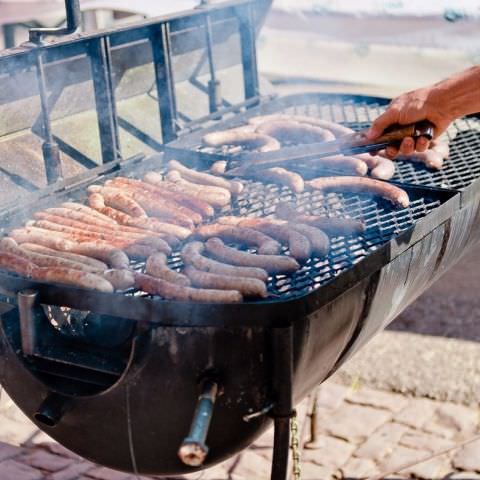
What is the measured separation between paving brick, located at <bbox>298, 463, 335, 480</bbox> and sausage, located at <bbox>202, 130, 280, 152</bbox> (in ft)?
5.43

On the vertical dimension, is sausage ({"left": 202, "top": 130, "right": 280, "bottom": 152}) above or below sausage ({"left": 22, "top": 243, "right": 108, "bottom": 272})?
below

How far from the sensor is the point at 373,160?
4.30 m

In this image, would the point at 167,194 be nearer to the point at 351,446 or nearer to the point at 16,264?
the point at 16,264

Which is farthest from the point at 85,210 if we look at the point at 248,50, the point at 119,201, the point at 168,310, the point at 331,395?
the point at 331,395

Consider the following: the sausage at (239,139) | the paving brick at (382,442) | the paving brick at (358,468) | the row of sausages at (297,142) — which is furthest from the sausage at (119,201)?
the paving brick at (382,442)

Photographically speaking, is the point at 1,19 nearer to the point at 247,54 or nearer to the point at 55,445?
the point at 247,54

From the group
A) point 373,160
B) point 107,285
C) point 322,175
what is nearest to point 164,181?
point 322,175

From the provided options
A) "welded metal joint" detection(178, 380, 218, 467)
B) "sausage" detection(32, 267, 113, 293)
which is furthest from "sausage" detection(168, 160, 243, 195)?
"welded metal joint" detection(178, 380, 218, 467)

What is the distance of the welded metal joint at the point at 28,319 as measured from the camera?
2766mm

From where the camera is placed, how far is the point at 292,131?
4.68 meters

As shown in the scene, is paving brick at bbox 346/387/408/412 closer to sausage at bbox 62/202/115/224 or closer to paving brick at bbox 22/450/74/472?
paving brick at bbox 22/450/74/472

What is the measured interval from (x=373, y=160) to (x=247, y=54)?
1.42 meters

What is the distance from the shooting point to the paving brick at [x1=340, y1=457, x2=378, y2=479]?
445 centimetres

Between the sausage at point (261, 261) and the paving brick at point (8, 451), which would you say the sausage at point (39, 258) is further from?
the paving brick at point (8, 451)
